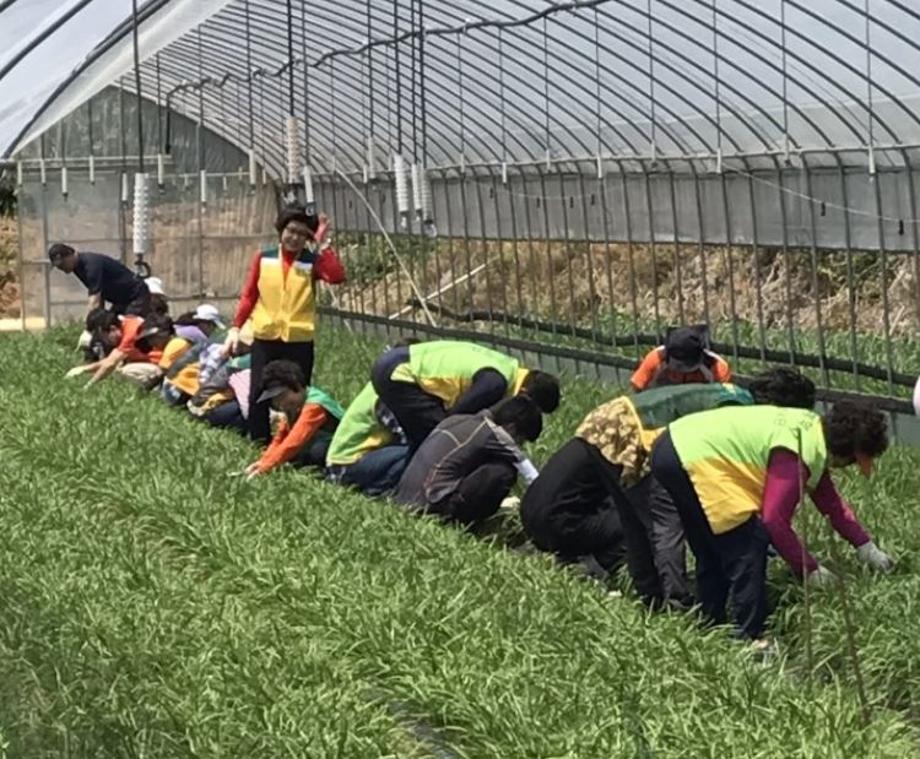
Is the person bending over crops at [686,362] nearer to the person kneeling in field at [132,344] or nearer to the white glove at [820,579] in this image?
the white glove at [820,579]

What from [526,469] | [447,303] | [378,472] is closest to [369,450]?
[378,472]

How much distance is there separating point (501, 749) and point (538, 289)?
13.2 meters

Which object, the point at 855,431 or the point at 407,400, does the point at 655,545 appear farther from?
the point at 407,400

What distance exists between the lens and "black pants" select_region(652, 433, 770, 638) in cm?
670

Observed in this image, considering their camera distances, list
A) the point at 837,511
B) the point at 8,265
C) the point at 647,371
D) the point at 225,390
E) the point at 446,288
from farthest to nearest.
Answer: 1. the point at 8,265
2. the point at 446,288
3. the point at 225,390
4. the point at 647,371
5. the point at 837,511

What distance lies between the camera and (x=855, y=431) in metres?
6.42

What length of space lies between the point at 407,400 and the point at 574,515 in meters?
1.61

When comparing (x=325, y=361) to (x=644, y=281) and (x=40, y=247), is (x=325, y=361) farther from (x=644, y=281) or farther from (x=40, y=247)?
(x=40, y=247)

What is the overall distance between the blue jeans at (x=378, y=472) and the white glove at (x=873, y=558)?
3.12m

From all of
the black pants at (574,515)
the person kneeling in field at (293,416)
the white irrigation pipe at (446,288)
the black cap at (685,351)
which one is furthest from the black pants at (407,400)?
the white irrigation pipe at (446,288)

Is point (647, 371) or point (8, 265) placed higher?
point (647, 371)

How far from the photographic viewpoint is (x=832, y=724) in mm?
5094

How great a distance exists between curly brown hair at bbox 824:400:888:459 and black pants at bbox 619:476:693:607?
36.9 inches

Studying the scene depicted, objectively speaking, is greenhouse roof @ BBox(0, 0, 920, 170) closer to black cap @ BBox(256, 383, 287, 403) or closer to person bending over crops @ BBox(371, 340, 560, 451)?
black cap @ BBox(256, 383, 287, 403)
